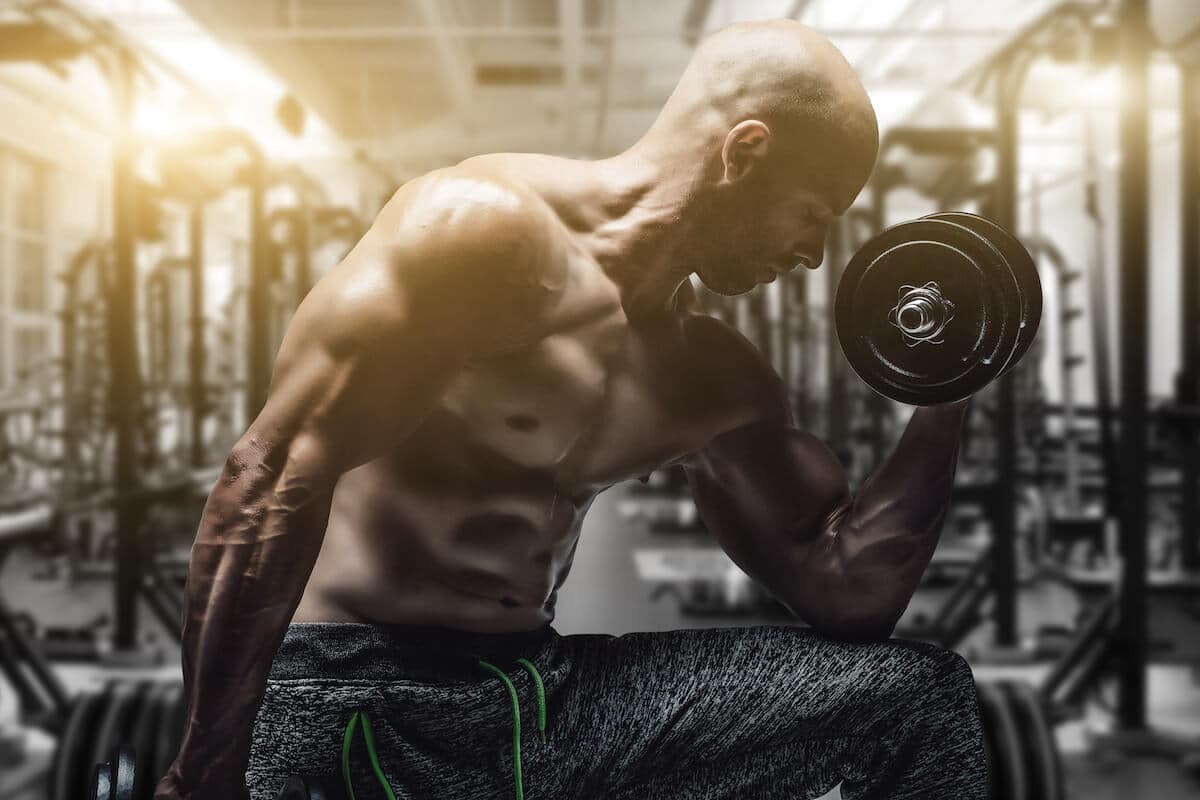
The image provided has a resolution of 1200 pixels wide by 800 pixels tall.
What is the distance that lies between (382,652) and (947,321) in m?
0.52

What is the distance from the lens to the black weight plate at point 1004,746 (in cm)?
139

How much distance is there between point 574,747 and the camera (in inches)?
35.4

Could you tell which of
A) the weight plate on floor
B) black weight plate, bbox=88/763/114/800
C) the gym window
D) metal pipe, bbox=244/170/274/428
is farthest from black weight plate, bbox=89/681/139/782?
the gym window

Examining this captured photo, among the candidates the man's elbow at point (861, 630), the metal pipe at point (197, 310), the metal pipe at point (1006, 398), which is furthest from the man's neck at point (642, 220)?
the metal pipe at point (197, 310)

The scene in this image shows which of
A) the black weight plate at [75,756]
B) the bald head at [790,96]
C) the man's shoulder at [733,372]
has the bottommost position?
the black weight plate at [75,756]

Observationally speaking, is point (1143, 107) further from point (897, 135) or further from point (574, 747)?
point (574, 747)

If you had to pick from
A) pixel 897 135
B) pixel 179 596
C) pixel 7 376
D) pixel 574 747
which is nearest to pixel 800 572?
pixel 574 747

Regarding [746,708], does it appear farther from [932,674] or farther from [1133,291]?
[1133,291]

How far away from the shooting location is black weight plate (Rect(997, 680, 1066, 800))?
1390 millimetres

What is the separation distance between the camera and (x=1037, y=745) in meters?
1.41

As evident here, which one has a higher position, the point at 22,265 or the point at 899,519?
the point at 22,265

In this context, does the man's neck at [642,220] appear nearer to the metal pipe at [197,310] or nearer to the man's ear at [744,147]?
the man's ear at [744,147]

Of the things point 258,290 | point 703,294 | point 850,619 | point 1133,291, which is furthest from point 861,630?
point 703,294

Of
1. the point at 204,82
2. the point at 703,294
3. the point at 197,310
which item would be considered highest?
the point at 204,82
